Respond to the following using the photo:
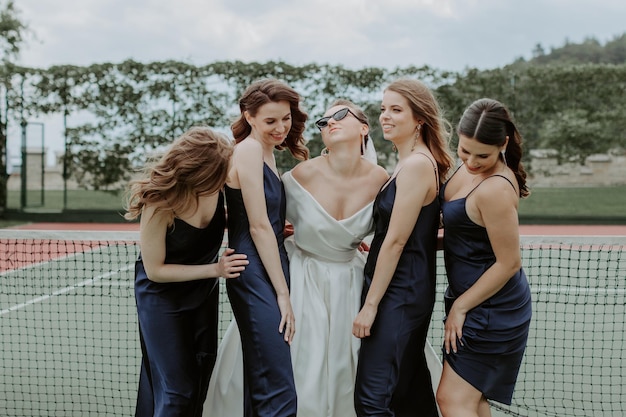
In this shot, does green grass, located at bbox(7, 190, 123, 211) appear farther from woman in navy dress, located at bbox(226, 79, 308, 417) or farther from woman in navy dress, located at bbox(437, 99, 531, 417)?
woman in navy dress, located at bbox(437, 99, 531, 417)

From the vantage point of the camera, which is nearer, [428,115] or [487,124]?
[487,124]

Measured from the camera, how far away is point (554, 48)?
56750 mm

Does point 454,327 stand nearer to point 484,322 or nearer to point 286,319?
point 484,322

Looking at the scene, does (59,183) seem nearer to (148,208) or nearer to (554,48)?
(148,208)

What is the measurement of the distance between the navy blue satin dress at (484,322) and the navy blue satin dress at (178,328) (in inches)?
48.5

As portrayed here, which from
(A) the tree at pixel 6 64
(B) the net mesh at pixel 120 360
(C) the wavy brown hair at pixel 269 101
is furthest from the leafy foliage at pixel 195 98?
(C) the wavy brown hair at pixel 269 101

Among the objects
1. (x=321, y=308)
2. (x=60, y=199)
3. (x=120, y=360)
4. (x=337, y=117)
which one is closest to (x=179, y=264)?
(x=321, y=308)

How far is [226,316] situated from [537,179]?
14.2 m

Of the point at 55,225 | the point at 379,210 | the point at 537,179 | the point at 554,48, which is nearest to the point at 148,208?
the point at 379,210

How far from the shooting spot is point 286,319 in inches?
141

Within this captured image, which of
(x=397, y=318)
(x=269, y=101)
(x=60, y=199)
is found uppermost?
(x=269, y=101)

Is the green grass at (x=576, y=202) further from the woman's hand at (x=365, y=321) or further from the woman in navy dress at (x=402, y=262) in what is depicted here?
the woman's hand at (x=365, y=321)

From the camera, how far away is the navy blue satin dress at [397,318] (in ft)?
11.5

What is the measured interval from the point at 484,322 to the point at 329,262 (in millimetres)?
910
